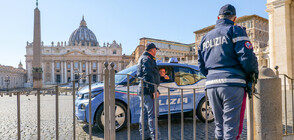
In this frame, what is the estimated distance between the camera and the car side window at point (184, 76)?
5.75 metres

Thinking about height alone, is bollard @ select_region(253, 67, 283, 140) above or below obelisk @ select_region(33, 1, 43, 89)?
below

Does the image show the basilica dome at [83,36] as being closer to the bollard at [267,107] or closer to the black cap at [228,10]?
the bollard at [267,107]

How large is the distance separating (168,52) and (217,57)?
241 ft

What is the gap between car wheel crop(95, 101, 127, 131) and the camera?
4898mm

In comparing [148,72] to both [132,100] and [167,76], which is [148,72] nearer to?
[132,100]

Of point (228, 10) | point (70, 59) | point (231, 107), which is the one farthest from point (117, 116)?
point (70, 59)

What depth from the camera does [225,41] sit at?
2.59m

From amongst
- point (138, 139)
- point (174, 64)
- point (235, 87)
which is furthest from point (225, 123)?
point (174, 64)

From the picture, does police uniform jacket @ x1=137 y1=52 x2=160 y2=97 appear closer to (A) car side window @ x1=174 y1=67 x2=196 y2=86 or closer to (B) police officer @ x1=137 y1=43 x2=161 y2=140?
(B) police officer @ x1=137 y1=43 x2=161 y2=140

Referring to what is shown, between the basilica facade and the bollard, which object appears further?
the basilica facade

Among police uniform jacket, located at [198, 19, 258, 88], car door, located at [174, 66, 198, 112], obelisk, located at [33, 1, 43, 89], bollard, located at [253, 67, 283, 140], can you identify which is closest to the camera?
police uniform jacket, located at [198, 19, 258, 88]

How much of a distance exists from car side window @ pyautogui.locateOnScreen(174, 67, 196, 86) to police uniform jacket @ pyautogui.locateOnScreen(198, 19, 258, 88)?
297cm

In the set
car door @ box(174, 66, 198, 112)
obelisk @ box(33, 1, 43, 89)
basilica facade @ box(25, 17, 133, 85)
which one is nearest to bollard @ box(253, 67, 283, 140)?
car door @ box(174, 66, 198, 112)

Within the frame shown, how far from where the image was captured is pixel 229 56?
2.58m
